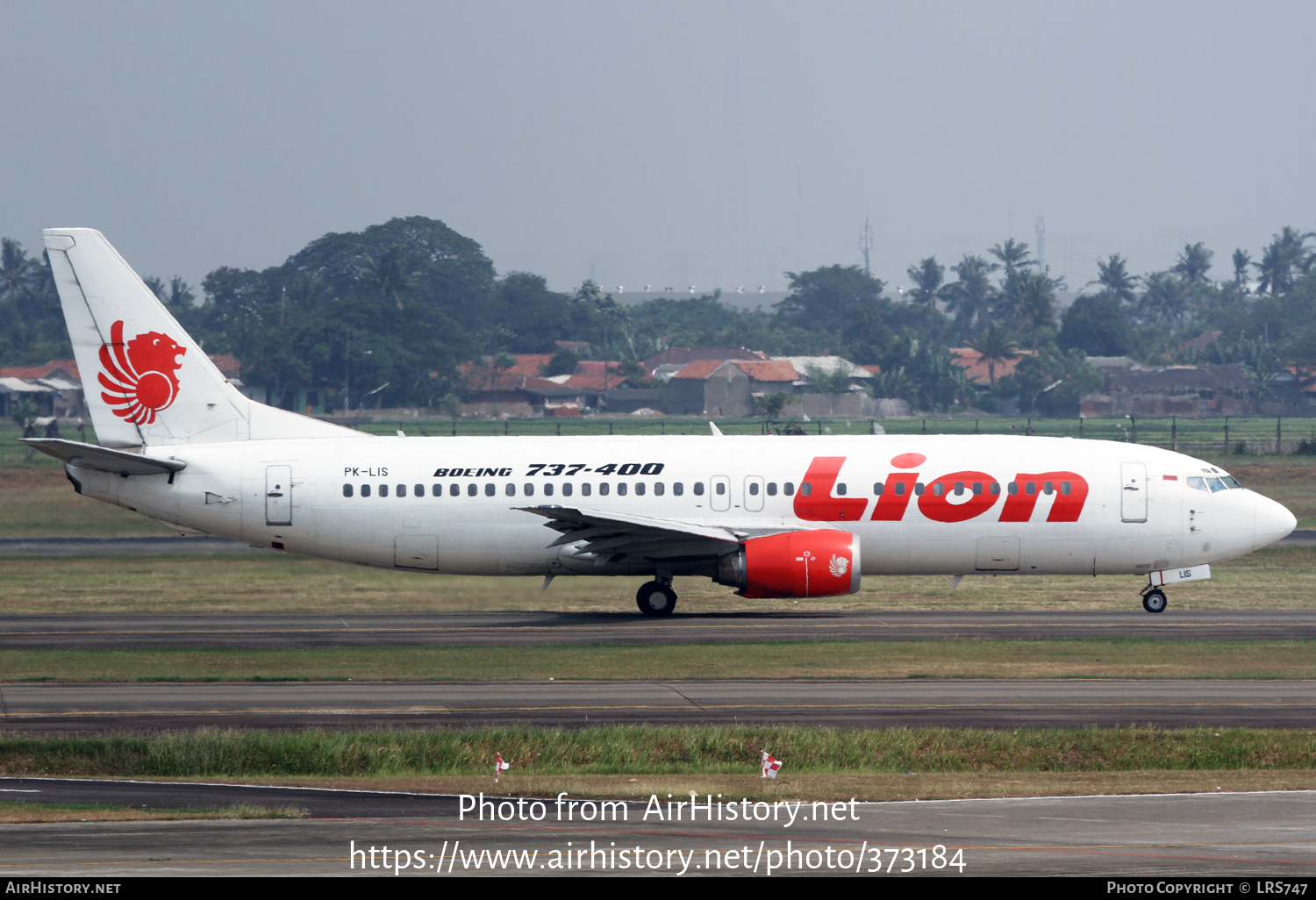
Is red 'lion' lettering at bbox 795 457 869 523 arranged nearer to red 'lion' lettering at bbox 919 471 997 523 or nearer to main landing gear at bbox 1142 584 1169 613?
red 'lion' lettering at bbox 919 471 997 523

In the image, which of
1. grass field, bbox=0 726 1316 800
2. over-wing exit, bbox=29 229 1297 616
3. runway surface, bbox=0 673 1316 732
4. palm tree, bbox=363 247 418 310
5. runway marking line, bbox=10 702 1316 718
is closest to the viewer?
grass field, bbox=0 726 1316 800

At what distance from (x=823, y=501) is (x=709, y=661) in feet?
27.0

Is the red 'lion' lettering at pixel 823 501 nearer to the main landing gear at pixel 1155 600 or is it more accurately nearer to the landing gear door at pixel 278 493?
the main landing gear at pixel 1155 600

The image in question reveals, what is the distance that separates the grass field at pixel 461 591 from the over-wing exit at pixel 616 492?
1.02 meters

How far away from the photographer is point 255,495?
3994 centimetres

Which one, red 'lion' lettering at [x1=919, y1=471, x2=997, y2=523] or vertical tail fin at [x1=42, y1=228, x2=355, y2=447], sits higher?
vertical tail fin at [x1=42, y1=228, x2=355, y2=447]

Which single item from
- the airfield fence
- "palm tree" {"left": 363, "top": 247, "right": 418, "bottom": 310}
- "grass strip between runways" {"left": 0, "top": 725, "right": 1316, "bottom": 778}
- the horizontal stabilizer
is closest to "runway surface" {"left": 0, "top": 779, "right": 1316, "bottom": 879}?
"grass strip between runways" {"left": 0, "top": 725, "right": 1316, "bottom": 778}

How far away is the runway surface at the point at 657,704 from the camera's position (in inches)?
1023

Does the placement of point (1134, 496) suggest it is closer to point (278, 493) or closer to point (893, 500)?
point (893, 500)

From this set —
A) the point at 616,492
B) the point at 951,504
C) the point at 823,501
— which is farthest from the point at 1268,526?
the point at 616,492

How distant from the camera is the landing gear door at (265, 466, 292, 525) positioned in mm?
40000

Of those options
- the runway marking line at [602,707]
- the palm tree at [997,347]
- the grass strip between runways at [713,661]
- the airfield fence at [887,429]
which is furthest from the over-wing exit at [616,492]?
the palm tree at [997,347]

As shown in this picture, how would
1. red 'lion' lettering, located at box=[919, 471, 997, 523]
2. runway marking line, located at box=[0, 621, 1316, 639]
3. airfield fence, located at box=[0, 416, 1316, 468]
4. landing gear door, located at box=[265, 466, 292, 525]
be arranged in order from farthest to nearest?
airfield fence, located at box=[0, 416, 1316, 468], landing gear door, located at box=[265, 466, 292, 525], red 'lion' lettering, located at box=[919, 471, 997, 523], runway marking line, located at box=[0, 621, 1316, 639]

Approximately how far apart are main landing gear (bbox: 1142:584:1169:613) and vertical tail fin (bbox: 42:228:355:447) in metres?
24.1
